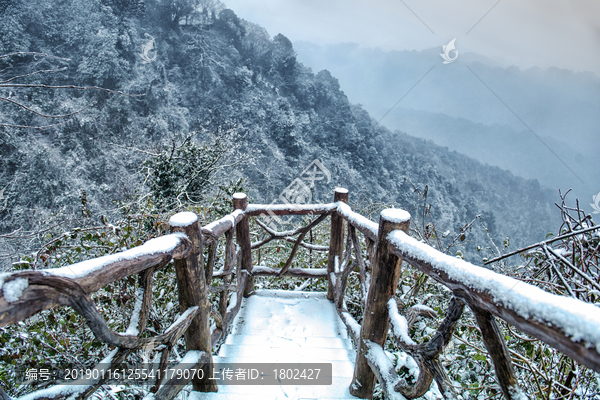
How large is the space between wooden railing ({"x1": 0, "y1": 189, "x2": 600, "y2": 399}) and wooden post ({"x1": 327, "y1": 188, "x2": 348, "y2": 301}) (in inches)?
20.0

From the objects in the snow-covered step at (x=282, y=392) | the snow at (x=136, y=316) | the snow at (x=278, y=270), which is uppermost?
the snow at (x=136, y=316)

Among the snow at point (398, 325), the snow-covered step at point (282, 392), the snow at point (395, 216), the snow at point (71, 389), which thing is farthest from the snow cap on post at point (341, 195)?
the snow at point (71, 389)

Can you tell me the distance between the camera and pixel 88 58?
1183cm

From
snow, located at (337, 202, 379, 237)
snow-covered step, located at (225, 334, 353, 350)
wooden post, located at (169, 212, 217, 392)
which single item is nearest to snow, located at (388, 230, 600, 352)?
snow, located at (337, 202, 379, 237)

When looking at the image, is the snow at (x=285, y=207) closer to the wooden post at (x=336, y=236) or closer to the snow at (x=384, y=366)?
the wooden post at (x=336, y=236)

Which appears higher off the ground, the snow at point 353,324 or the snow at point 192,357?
the snow at point 192,357

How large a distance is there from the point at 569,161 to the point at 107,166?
1538 inches

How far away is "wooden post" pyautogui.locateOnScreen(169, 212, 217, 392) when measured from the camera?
1160 mm

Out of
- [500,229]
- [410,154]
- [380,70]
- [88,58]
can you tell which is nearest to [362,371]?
[88,58]

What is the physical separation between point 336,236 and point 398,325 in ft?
4.44

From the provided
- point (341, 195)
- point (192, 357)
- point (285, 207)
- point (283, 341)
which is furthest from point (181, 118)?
point (192, 357)

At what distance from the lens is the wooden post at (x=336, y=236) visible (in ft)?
7.67

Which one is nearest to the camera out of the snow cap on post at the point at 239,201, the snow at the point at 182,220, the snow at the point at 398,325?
the snow at the point at 398,325

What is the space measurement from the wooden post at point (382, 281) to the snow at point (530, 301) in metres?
0.27
